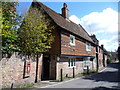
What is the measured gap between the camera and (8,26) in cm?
769

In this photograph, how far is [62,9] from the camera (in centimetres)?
1955

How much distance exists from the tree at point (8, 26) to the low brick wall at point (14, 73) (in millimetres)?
623

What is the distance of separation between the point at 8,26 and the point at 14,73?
3265 millimetres

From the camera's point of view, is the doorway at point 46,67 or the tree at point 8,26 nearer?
the tree at point 8,26

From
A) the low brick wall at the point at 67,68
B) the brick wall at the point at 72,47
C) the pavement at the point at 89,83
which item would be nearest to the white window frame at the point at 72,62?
the low brick wall at the point at 67,68

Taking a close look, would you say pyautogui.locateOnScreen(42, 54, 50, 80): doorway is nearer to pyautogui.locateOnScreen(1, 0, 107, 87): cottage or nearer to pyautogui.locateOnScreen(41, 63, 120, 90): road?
pyautogui.locateOnScreen(1, 0, 107, 87): cottage

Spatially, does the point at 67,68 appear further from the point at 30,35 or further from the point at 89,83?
the point at 30,35

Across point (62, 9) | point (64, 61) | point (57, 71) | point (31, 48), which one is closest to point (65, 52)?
point (64, 61)

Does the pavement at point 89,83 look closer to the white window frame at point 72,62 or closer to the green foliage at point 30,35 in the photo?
the white window frame at point 72,62

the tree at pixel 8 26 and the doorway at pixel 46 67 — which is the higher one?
the tree at pixel 8 26

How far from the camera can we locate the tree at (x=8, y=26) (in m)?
7.83

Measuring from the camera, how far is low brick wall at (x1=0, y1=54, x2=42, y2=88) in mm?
7586

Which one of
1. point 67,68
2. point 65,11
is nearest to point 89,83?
point 67,68

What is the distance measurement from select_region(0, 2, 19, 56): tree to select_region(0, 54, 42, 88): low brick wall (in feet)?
2.04
